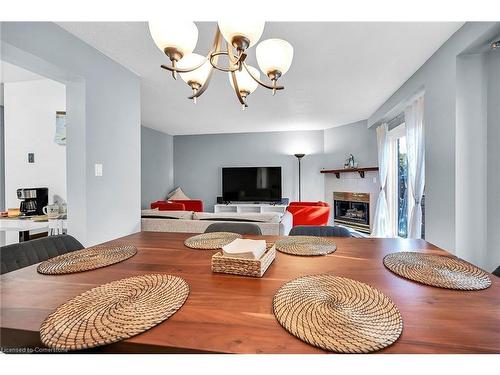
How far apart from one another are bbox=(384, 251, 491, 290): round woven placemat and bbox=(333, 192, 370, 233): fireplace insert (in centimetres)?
392

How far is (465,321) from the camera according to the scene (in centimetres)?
58

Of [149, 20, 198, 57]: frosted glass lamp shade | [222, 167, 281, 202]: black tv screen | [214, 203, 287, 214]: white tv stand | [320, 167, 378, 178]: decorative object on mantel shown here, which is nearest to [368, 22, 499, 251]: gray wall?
[149, 20, 198, 57]: frosted glass lamp shade

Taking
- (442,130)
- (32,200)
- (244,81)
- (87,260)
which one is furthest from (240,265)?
(32,200)

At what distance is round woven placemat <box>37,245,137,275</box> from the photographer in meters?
→ 0.91

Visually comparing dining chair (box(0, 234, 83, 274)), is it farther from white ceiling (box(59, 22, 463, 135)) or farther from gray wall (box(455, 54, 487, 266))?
gray wall (box(455, 54, 487, 266))

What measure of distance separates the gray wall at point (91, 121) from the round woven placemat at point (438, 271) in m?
2.33

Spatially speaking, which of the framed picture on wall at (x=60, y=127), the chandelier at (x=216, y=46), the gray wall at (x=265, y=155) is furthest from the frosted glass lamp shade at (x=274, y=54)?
the gray wall at (x=265, y=155)

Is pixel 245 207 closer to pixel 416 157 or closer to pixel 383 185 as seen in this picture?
pixel 383 185

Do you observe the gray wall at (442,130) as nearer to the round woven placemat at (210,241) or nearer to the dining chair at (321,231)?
the dining chair at (321,231)

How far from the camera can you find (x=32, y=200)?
8.32 feet

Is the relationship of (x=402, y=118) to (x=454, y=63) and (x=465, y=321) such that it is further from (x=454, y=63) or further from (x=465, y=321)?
(x=465, y=321)

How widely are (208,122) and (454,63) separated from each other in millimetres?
3870
